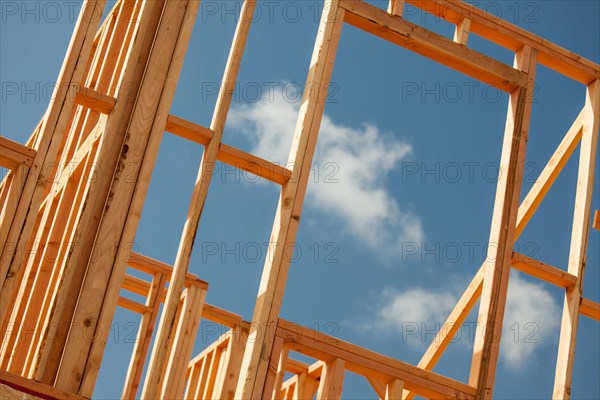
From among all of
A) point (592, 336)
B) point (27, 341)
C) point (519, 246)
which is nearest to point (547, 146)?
point (592, 336)

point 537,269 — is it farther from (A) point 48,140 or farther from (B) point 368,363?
(A) point 48,140

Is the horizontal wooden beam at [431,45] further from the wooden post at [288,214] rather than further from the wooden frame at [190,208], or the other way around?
the wooden post at [288,214]

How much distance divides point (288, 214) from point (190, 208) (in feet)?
2.22

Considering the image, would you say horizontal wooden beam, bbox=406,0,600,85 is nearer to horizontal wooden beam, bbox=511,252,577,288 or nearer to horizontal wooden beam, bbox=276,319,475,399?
horizontal wooden beam, bbox=511,252,577,288

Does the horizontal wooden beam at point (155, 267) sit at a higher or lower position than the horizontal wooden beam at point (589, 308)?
higher

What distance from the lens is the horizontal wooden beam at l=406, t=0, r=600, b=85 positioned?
7793mm

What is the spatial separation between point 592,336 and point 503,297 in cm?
779

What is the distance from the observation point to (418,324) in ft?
26.1

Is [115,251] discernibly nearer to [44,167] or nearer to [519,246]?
[44,167]

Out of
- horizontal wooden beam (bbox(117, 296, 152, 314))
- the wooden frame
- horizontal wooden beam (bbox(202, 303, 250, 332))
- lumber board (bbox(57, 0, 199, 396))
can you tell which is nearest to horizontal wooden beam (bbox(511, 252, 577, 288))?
the wooden frame

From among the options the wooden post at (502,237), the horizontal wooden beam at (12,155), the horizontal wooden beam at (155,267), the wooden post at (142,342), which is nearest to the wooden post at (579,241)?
the wooden post at (502,237)

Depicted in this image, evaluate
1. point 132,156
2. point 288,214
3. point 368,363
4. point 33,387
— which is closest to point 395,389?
point 368,363

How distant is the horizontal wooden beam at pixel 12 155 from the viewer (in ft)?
20.2

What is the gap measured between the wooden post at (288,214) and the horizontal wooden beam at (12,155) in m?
1.69
